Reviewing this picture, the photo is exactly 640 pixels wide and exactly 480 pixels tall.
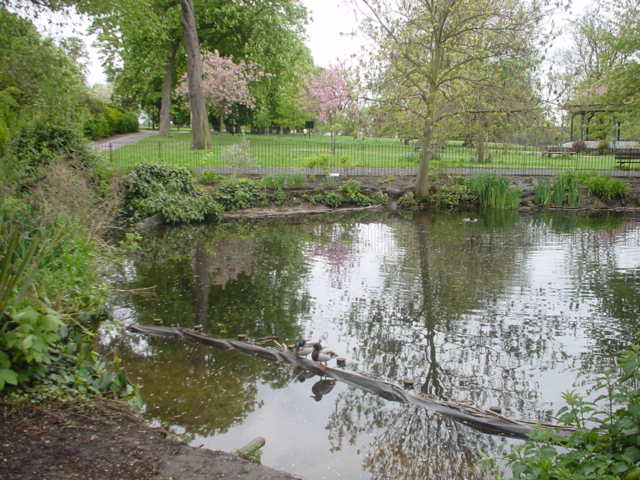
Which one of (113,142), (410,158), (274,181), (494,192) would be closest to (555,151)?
(410,158)

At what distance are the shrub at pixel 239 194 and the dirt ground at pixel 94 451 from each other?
1465cm

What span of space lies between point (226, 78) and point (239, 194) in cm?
1823

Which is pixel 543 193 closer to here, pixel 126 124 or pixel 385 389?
pixel 385 389

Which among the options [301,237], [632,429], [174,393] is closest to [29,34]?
[301,237]

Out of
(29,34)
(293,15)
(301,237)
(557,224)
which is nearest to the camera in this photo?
(29,34)

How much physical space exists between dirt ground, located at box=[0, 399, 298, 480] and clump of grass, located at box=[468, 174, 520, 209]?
732 inches

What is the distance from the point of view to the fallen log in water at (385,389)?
16.3 feet

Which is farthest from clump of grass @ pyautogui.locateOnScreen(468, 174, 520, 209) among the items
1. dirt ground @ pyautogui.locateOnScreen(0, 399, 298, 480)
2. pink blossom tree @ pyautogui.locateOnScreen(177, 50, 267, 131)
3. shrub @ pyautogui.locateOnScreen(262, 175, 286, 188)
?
dirt ground @ pyautogui.locateOnScreen(0, 399, 298, 480)

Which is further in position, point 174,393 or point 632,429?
point 174,393

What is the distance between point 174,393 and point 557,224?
585 inches

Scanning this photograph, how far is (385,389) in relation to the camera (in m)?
5.67

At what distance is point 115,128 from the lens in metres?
37.6

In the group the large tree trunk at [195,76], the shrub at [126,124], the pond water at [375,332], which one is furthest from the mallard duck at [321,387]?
the shrub at [126,124]

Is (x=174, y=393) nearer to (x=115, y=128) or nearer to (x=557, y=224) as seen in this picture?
(x=557, y=224)
